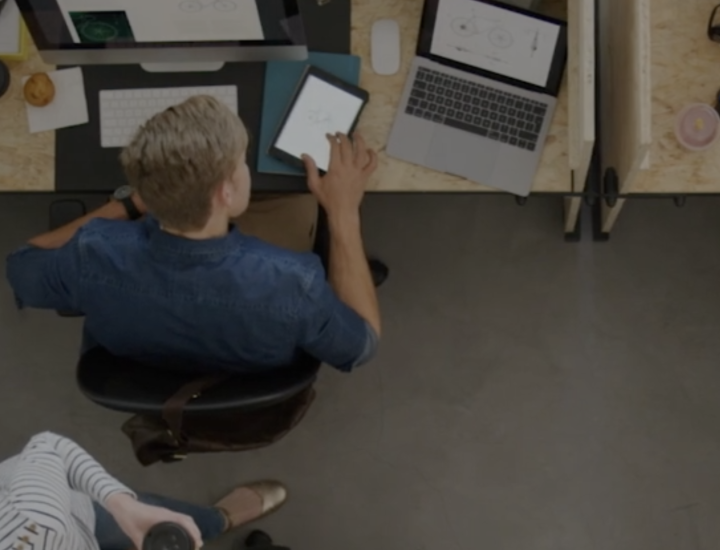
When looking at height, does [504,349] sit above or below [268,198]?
below

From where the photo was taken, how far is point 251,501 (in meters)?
2.27

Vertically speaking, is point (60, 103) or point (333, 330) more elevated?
point (60, 103)

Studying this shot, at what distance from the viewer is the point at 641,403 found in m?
2.31

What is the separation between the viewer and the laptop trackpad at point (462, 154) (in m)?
1.76

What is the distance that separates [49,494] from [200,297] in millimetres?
412

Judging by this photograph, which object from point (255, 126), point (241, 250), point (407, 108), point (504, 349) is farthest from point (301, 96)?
point (504, 349)

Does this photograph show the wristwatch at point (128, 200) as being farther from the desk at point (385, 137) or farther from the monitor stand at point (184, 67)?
the monitor stand at point (184, 67)

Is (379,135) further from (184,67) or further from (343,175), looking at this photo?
(184,67)

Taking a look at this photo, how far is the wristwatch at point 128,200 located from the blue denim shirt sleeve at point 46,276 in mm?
192

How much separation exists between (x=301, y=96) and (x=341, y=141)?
14 cm

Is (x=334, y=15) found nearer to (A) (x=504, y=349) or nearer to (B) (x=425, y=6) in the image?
(B) (x=425, y=6)

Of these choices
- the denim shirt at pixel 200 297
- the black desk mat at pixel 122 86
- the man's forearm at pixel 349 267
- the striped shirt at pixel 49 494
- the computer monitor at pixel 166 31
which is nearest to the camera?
the striped shirt at pixel 49 494

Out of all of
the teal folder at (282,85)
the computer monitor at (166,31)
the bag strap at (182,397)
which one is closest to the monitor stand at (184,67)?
the computer monitor at (166,31)

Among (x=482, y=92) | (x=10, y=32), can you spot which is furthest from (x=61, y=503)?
(x=482, y=92)
